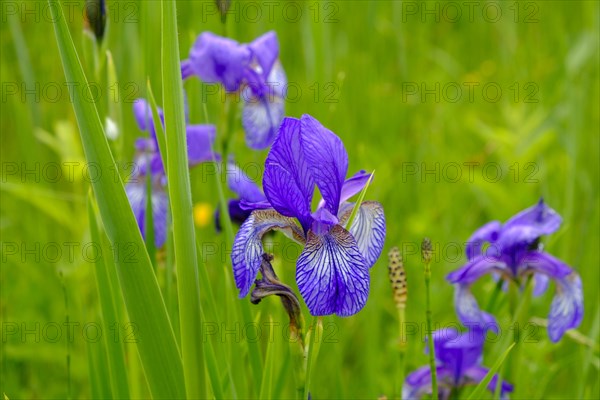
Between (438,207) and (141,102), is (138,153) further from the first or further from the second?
(438,207)

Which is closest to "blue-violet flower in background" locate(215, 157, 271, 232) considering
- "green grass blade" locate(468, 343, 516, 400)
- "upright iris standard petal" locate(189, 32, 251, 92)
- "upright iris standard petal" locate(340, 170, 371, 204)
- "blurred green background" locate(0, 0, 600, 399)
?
"blurred green background" locate(0, 0, 600, 399)

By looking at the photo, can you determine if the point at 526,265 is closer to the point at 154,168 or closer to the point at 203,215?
the point at 154,168

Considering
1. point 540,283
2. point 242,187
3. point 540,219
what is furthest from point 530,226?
point 242,187

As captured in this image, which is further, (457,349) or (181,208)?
(457,349)

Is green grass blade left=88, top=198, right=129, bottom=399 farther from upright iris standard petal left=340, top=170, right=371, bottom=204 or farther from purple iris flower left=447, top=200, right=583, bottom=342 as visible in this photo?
purple iris flower left=447, top=200, right=583, bottom=342

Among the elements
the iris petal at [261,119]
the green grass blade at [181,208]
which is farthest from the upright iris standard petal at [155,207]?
the green grass blade at [181,208]

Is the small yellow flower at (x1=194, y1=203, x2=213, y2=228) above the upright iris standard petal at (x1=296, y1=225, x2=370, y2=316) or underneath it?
underneath
